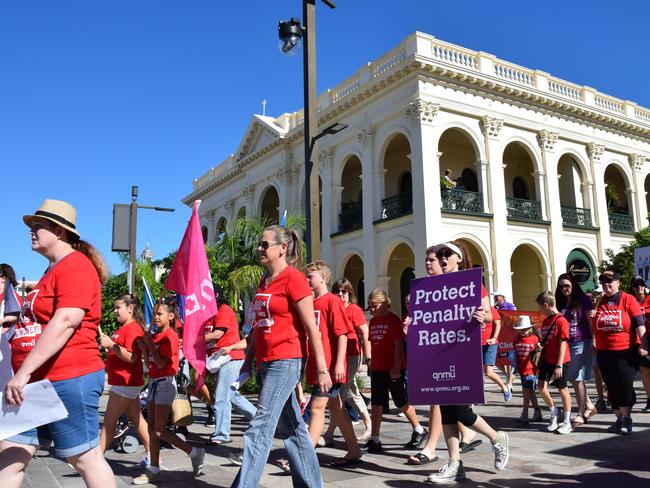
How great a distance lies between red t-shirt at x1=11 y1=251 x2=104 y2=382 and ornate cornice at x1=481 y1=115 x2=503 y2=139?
64.8 ft

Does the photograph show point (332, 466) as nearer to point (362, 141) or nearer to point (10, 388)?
point (10, 388)

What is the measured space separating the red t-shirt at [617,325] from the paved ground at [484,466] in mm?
1023

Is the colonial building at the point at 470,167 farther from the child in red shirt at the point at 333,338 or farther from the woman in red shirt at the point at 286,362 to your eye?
the woman in red shirt at the point at 286,362

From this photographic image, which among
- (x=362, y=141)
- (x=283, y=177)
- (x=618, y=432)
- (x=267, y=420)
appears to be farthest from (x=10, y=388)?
(x=283, y=177)

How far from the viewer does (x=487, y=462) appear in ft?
17.4

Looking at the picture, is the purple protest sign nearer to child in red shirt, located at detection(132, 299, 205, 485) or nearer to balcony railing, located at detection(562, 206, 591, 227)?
child in red shirt, located at detection(132, 299, 205, 485)

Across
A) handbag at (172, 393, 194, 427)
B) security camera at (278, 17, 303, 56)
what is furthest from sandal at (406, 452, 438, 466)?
security camera at (278, 17, 303, 56)

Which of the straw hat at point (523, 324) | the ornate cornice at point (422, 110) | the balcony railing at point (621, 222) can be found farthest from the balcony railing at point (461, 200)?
the straw hat at point (523, 324)

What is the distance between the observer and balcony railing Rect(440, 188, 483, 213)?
20.5 m

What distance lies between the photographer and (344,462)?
17.3 feet

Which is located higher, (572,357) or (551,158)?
(551,158)

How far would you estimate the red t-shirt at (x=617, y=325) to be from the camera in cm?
675

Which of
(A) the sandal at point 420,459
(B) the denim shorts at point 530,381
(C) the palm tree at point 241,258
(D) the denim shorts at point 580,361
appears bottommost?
(A) the sandal at point 420,459

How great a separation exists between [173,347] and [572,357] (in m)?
5.05
